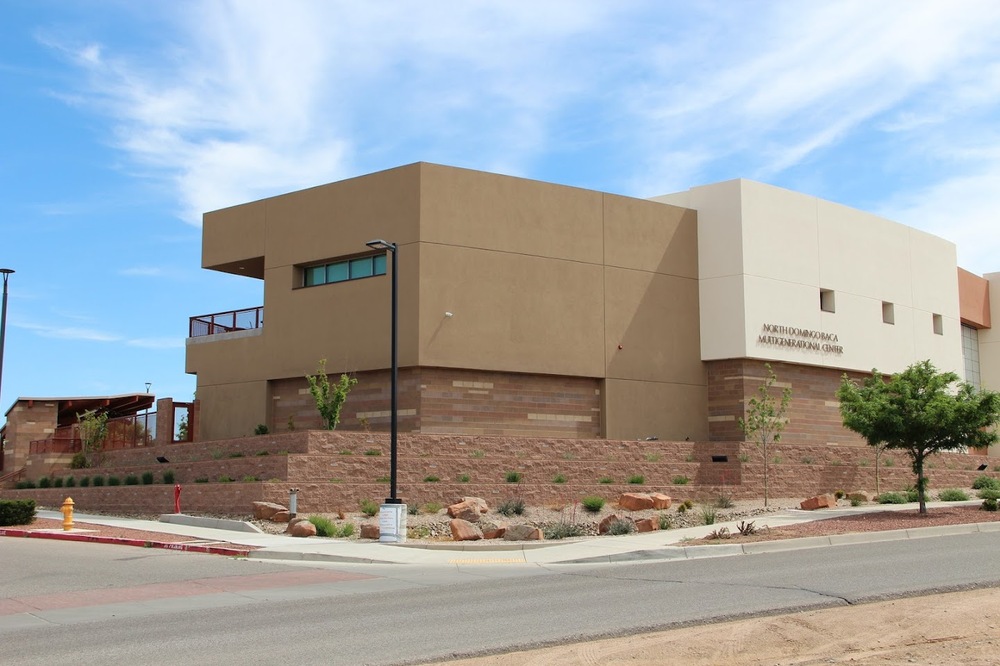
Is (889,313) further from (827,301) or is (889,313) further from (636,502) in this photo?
(636,502)

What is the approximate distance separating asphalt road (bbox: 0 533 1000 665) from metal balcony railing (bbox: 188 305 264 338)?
1965cm

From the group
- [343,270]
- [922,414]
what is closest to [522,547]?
[922,414]

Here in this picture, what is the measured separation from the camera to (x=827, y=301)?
4362 centimetres

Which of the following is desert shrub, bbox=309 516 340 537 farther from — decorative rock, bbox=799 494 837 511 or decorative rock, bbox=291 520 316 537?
decorative rock, bbox=799 494 837 511

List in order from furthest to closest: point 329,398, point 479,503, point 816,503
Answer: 1. point 329,398
2. point 816,503
3. point 479,503

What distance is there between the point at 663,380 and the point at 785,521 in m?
13.2

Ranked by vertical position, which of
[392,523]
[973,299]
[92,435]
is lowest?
[392,523]

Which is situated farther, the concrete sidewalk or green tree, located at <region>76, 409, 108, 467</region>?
green tree, located at <region>76, 409, 108, 467</region>

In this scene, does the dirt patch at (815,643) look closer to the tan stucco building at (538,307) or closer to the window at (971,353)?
the tan stucco building at (538,307)

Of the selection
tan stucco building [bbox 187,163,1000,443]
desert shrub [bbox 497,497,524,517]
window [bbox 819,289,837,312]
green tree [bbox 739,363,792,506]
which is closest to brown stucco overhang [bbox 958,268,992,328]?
tan stucco building [bbox 187,163,1000,443]

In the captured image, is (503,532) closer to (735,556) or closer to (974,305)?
(735,556)

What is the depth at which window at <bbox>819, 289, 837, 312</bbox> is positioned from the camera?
1708 inches

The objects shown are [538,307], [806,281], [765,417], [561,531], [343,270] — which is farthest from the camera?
[806,281]

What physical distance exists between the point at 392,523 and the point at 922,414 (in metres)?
14.5
